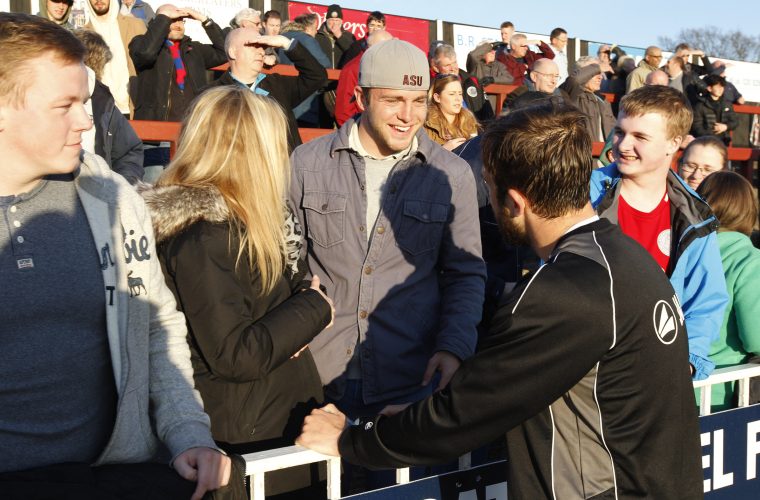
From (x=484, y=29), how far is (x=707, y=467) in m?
15.0

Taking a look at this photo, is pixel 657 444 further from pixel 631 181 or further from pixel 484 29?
pixel 484 29

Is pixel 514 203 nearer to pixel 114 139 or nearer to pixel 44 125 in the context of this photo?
pixel 44 125

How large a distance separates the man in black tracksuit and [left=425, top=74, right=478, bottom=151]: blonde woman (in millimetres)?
3031

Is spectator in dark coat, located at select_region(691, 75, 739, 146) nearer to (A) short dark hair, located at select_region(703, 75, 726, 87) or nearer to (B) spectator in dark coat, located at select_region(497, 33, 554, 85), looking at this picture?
(A) short dark hair, located at select_region(703, 75, 726, 87)

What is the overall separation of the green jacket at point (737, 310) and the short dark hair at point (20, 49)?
114 inches

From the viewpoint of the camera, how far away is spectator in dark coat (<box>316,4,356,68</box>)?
10.4 meters

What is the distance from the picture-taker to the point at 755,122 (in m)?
14.8

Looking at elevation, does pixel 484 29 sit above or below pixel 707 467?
above

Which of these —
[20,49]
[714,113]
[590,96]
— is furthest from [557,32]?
[20,49]

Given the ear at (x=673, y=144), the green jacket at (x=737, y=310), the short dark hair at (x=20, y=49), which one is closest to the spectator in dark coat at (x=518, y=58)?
the green jacket at (x=737, y=310)

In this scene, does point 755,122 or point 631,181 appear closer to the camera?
point 631,181

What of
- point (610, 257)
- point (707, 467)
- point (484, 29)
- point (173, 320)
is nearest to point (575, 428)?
point (610, 257)

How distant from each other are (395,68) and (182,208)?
3.71ft

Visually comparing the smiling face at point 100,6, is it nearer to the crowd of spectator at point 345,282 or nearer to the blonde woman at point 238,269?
the crowd of spectator at point 345,282
